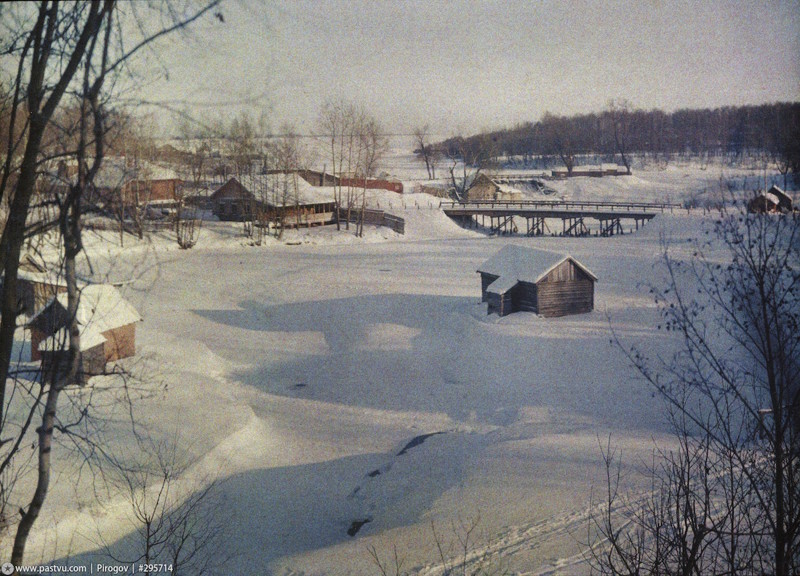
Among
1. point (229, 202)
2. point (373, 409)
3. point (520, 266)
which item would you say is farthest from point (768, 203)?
point (229, 202)

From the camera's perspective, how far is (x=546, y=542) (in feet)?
22.7

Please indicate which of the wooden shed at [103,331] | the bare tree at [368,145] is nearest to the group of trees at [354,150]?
the bare tree at [368,145]

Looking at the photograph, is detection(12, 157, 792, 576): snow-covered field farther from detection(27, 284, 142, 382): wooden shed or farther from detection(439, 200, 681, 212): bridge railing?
detection(439, 200, 681, 212): bridge railing

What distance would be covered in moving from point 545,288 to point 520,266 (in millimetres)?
1625

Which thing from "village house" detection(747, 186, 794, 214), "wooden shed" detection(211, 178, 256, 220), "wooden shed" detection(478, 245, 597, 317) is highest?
"wooden shed" detection(211, 178, 256, 220)

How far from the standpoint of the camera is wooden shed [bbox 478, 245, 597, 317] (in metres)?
19.1

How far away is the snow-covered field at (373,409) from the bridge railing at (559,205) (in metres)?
13.0

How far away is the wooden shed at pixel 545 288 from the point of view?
1911 cm

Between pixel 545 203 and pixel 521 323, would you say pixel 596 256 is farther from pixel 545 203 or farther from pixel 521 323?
pixel 545 203

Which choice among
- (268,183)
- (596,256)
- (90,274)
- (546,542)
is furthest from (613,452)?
(268,183)

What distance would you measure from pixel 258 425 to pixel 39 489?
1087cm

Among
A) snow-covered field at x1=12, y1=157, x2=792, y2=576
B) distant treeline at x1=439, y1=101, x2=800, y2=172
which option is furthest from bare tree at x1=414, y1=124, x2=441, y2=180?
snow-covered field at x1=12, y1=157, x2=792, y2=576

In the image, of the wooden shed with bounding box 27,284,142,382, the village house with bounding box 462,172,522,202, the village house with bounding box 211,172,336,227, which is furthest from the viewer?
the village house with bounding box 462,172,522,202

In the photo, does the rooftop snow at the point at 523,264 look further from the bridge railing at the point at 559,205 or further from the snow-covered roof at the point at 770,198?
the bridge railing at the point at 559,205
